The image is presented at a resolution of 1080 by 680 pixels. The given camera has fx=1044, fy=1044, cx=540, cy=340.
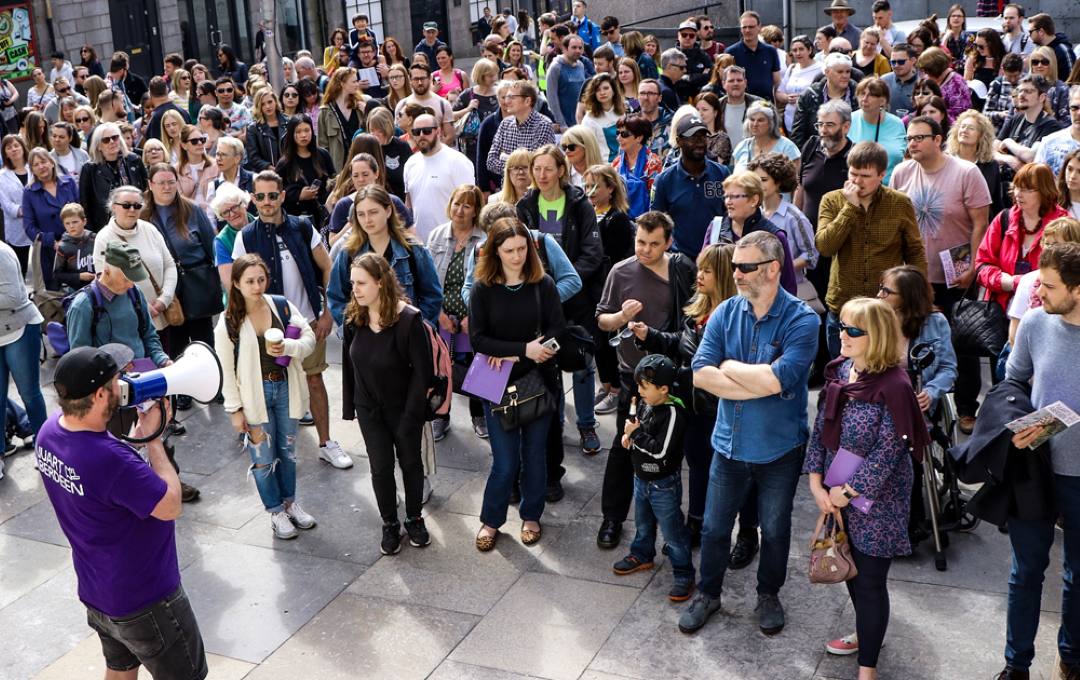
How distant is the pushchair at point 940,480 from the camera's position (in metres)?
5.41

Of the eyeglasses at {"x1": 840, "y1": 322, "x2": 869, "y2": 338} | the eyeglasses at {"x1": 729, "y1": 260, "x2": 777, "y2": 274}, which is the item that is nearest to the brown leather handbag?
the eyeglasses at {"x1": 840, "y1": 322, "x2": 869, "y2": 338}

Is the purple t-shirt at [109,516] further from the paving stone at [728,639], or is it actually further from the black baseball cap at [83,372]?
the paving stone at [728,639]

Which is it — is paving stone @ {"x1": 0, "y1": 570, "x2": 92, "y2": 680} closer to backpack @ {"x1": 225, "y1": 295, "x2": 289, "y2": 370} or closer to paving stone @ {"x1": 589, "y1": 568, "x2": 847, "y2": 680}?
backpack @ {"x1": 225, "y1": 295, "x2": 289, "y2": 370}

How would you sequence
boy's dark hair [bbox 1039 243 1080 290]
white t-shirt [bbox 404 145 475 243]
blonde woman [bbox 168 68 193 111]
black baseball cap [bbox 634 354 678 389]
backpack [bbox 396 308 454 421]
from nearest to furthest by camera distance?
boy's dark hair [bbox 1039 243 1080 290]
black baseball cap [bbox 634 354 678 389]
backpack [bbox 396 308 454 421]
white t-shirt [bbox 404 145 475 243]
blonde woman [bbox 168 68 193 111]

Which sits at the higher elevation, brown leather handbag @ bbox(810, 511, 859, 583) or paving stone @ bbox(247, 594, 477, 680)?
brown leather handbag @ bbox(810, 511, 859, 583)

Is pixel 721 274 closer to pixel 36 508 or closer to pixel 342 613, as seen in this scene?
pixel 342 613

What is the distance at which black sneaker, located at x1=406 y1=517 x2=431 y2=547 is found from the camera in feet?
20.4

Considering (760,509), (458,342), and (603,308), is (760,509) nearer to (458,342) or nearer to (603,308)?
(603,308)

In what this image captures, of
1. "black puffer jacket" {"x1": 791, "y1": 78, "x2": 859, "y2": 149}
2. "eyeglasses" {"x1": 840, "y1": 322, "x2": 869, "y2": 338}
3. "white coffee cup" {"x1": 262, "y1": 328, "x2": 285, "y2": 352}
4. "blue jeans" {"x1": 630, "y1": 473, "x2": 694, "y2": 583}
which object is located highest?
"black puffer jacket" {"x1": 791, "y1": 78, "x2": 859, "y2": 149}

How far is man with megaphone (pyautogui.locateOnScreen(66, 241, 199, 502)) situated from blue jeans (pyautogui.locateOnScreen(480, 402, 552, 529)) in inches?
79.6

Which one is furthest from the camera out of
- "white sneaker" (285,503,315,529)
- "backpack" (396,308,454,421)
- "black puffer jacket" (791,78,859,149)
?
"black puffer jacket" (791,78,859,149)

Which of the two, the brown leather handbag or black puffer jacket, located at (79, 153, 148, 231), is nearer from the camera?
the brown leather handbag

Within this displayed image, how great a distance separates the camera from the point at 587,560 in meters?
5.95

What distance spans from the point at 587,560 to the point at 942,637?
1.92 m
